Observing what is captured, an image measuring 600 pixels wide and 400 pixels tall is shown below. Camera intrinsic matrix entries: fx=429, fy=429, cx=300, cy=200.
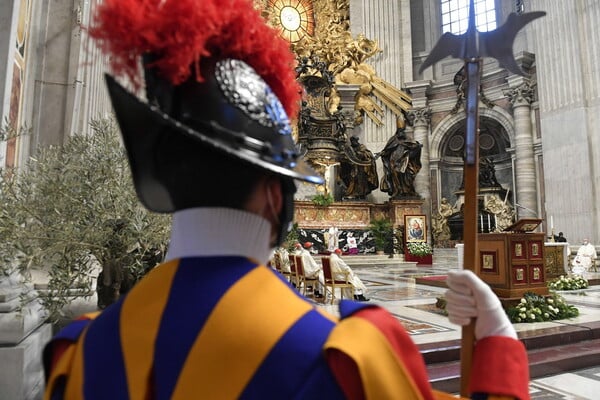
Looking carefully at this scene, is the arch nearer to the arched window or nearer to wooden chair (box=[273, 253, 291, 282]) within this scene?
the arched window

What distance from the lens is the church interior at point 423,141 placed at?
370cm

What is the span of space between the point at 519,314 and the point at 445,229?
15.1 m

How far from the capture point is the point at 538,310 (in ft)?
16.0

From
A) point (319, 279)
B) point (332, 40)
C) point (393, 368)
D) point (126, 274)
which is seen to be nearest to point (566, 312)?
point (319, 279)

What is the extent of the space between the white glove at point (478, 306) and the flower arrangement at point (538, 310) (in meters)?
4.44

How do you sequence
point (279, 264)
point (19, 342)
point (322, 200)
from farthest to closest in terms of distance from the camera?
point (322, 200) → point (279, 264) → point (19, 342)

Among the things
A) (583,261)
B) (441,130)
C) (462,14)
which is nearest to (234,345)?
(583,261)

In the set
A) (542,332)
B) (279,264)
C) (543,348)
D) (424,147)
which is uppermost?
(424,147)

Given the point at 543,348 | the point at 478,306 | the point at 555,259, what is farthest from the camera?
the point at 555,259

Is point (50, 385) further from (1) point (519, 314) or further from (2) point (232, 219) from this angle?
(1) point (519, 314)

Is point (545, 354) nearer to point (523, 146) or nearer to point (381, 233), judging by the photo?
point (381, 233)

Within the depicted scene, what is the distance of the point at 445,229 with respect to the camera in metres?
19.4

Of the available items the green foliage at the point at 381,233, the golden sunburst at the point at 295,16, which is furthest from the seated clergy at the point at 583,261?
the golden sunburst at the point at 295,16

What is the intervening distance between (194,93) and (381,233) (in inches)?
619
